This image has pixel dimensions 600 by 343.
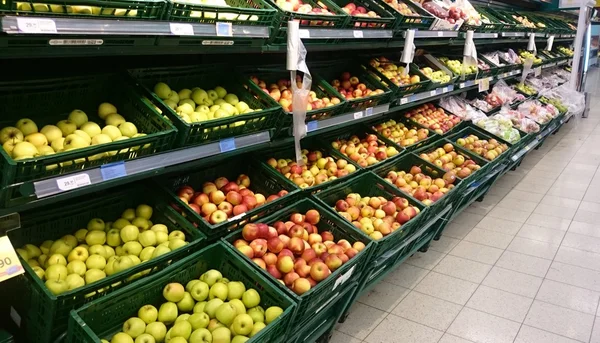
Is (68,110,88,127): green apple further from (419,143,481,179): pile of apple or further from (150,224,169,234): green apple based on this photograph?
(419,143,481,179): pile of apple

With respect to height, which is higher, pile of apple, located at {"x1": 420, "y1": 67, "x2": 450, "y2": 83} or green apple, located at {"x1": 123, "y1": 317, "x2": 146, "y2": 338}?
pile of apple, located at {"x1": 420, "y1": 67, "x2": 450, "y2": 83}

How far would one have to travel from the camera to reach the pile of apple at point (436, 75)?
448cm

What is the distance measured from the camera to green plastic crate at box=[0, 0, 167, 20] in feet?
4.43

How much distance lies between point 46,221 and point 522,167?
5763 mm

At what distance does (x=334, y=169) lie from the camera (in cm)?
319

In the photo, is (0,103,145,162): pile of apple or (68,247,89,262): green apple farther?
(68,247,89,262): green apple

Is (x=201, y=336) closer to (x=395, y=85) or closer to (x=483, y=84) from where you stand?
(x=395, y=85)

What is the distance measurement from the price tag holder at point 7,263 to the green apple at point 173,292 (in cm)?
55

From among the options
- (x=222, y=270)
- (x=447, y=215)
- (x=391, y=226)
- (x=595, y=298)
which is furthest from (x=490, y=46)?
(x=222, y=270)

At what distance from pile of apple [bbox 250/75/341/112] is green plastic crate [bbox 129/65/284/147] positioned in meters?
0.18

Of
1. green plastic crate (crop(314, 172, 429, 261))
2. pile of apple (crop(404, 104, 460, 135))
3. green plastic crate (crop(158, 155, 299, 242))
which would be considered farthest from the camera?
pile of apple (crop(404, 104, 460, 135))

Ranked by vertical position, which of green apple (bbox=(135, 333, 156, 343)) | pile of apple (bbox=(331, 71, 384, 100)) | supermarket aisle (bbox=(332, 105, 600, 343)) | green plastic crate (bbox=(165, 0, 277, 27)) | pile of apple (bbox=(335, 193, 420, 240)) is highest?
green plastic crate (bbox=(165, 0, 277, 27))

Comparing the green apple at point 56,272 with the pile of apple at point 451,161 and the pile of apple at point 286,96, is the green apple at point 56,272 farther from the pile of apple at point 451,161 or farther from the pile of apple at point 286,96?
the pile of apple at point 451,161

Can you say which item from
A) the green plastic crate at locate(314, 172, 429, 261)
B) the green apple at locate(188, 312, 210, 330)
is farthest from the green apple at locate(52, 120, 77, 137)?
the green plastic crate at locate(314, 172, 429, 261)
